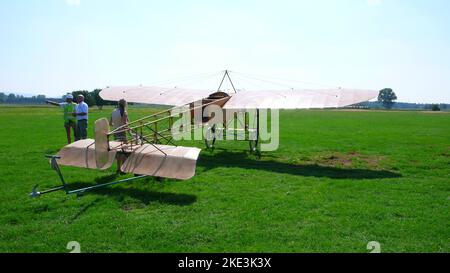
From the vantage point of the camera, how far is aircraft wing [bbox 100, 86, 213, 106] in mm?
14562

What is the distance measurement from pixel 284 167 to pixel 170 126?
4101 mm

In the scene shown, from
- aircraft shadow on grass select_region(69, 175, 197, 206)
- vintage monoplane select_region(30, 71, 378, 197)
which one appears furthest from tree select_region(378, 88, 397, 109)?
aircraft shadow on grass select_region(69, 175, 197, 206)

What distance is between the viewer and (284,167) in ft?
37.1

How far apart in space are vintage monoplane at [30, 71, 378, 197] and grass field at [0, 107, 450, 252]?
657mm

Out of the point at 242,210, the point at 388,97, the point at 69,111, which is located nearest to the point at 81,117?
the point at 69,111

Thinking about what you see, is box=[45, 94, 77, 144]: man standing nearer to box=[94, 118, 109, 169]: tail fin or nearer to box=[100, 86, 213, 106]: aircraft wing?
box=[100, 86, 213, 106]: aircraft wing

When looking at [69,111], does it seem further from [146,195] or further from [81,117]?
[146,195]

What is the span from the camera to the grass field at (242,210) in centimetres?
544

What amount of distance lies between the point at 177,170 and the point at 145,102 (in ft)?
24.5

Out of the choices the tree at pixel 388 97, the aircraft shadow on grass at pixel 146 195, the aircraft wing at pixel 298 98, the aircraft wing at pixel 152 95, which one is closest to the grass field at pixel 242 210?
the aircraft shadow on grass at pixel 146 195

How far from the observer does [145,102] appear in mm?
14297

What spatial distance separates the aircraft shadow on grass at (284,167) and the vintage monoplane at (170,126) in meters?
1.34

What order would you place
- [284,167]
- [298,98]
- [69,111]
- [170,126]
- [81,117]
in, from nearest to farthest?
[284,167] < [170,126] < [298,98] < [81,117] < [69,111]

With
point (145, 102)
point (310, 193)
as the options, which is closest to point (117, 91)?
point (145, 102)
